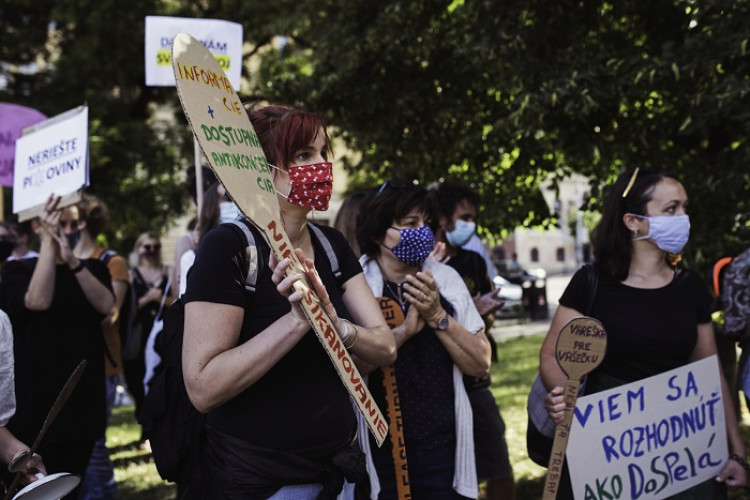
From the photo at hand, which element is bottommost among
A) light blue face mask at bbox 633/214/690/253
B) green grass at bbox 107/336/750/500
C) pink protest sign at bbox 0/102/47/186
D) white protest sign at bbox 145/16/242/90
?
green grass at bbox 107/336/750/500

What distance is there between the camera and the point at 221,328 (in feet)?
6.95

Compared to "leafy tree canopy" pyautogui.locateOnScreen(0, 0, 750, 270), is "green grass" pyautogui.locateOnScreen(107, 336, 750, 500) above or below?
below

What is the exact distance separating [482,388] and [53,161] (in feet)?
7.99

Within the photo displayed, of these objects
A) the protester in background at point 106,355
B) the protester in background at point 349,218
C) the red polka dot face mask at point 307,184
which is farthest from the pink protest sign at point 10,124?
the red polka dot face mask at point 307,184

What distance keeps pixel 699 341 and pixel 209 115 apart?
2.15 m

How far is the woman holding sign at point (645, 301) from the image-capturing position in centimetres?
312

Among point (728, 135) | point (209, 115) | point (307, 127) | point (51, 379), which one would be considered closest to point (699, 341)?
point (307, 127)

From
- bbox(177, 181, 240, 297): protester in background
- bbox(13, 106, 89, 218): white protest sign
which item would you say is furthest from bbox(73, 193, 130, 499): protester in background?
bbox(177, 181, 240, 297): protester in background

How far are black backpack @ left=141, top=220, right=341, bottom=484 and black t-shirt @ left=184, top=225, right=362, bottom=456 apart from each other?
29 cm

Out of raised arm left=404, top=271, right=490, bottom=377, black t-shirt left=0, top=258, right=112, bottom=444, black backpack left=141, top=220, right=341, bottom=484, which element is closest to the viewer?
black backpack left=141, top=220, right=341, bottom=484

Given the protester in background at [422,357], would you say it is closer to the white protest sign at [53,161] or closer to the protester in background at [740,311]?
the protester in background at [740,311]

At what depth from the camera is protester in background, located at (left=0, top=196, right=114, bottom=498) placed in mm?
3830

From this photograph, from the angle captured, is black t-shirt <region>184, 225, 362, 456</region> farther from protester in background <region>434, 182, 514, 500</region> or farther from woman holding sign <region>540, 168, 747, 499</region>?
protester in background <region>434, 182, 514, 500</region>

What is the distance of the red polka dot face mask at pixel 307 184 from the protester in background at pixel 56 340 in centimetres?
197
